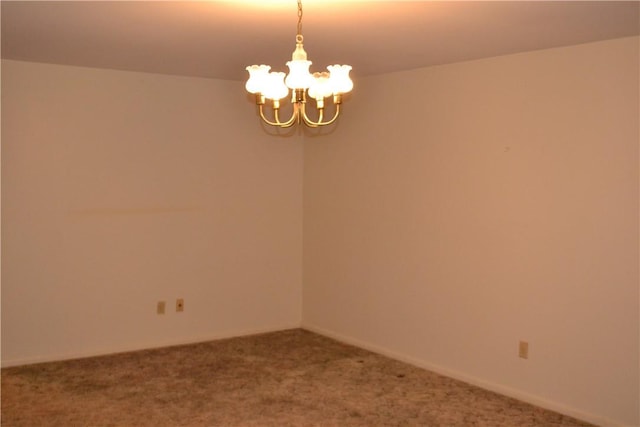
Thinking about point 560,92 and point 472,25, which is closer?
point 472,25

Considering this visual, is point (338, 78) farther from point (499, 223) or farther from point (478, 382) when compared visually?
point (478, 382)

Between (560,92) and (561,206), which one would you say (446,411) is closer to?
(561,206)

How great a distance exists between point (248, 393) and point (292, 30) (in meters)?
2.31

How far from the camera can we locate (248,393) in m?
4.31

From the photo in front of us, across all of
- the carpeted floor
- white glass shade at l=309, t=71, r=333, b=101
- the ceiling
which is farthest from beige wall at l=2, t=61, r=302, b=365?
white glass shade at l=309, t=71, r=333, b=101

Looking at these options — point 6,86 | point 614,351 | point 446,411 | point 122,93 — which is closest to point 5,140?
point 6,86

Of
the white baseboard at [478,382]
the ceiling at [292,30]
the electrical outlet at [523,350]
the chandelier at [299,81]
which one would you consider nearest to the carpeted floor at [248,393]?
the white baseboard at [478,382]

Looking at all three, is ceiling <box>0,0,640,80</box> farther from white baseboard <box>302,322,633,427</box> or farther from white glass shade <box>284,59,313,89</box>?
white baseboard <box>302,322,633,427</box>

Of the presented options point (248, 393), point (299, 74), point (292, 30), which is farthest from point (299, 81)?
point (248, 393)

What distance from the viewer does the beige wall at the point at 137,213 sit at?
15.7 ft

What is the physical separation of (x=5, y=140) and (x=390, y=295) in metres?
3.08

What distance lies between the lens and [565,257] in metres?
3.98

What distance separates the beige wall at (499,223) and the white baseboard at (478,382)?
0.01 m

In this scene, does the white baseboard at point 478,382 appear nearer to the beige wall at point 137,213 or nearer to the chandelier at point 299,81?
the beige wall at point 137,213
